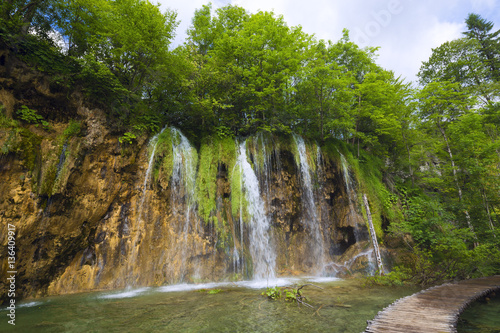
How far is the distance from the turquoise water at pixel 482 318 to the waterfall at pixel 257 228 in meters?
6.47

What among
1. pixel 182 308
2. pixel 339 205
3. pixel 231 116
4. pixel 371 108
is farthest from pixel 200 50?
pixel 182 308

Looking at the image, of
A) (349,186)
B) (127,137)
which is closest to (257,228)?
(349,186)

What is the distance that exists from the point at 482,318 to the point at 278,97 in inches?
520

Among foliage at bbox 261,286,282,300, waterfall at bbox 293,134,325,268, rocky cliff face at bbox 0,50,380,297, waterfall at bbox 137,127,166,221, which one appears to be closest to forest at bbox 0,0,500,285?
waterfall at bbox 137,127,166,221

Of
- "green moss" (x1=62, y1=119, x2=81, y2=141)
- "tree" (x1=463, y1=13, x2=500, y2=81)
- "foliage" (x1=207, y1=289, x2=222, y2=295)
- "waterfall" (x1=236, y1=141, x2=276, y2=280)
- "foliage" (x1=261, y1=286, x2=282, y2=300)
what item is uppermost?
"tree" (x1=463, y1=13, x2=500, y2=81)

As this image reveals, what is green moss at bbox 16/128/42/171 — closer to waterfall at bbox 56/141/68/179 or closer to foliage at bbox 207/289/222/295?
waterfall at bbox 56/141/68/179

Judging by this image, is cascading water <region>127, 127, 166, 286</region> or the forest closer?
cascading water <region>127, 127, 166, 286</region>

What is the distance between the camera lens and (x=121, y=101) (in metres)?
10.5

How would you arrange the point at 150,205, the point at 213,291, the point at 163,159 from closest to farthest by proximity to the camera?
the point at 213,291 → the point at 150,205 → the point at 163,159

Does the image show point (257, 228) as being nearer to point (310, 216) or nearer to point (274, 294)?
point (310, 216)

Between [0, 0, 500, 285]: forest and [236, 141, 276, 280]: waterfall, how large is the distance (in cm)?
284

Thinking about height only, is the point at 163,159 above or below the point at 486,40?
below

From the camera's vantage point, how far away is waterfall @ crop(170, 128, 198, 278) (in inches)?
382

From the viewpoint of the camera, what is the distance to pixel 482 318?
5.60 metres
